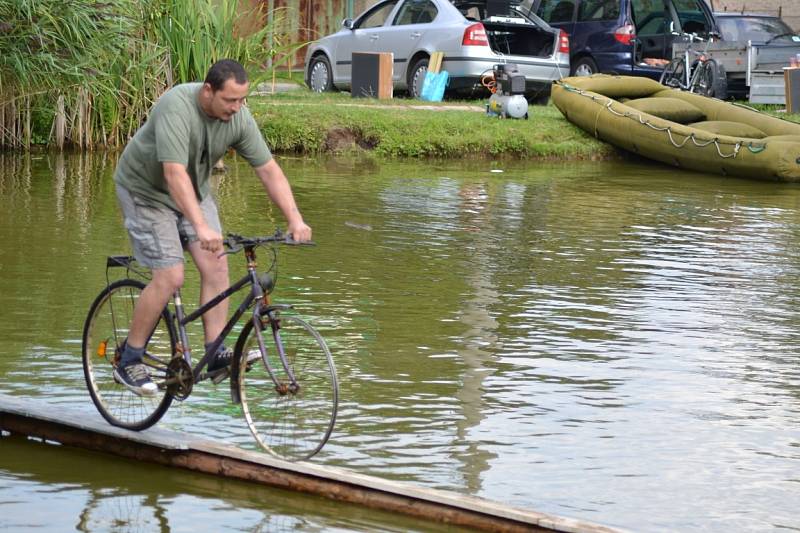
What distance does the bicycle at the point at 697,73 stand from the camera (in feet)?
83.8

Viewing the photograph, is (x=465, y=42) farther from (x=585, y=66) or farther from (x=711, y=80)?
(x=711, y=80)

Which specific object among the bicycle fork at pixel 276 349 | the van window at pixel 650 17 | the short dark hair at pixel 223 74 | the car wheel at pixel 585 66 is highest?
the van window at pixel 650 17

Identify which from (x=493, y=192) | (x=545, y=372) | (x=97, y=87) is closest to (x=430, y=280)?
(x=545, y=372)

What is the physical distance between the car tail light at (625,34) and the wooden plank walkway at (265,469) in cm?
2079

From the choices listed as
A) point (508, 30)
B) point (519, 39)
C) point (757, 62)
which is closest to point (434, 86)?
point (508, 30)

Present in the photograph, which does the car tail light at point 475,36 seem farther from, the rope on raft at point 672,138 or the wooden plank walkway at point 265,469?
the wooden plank walkway at point 265,469

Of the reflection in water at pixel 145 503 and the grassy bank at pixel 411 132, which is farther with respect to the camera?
the grassy bank at pixel 411 132

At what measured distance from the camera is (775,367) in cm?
835

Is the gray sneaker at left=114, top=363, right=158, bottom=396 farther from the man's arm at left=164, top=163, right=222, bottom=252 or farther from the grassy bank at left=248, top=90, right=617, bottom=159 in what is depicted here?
the grassy bank at left=248, top=90, right=617, bottom=159

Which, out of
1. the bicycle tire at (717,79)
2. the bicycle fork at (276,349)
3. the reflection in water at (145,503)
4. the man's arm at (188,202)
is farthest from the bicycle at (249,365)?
the bicycle tire at (717,79)

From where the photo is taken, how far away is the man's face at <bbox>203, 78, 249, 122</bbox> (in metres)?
6.10

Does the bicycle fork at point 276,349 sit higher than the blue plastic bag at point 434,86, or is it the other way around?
the blue plastic bag at point 434,86

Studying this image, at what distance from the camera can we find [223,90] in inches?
240

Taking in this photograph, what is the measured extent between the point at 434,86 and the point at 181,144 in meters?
18.5
